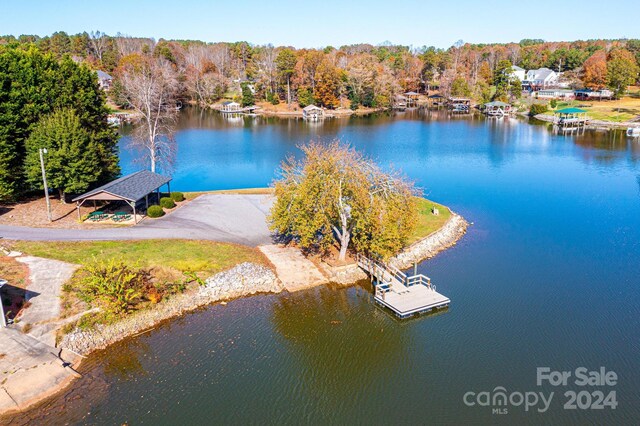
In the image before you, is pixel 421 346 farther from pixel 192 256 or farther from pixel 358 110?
pixel 358 110

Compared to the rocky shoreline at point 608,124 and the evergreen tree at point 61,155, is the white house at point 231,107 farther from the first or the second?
the evergreen tree at point 61,155

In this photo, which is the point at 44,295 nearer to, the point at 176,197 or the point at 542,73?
the point at 176,197

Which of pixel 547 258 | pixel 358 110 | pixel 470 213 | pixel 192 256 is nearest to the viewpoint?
pixel 192 256

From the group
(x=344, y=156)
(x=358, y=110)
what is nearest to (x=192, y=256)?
(x=344, y=156)

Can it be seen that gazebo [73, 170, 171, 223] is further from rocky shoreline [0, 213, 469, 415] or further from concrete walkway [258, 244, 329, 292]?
rocky shoreline [0, 213, 469, 415]

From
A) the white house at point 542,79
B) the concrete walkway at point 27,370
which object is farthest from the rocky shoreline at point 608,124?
the concrete walkway at point 27,370

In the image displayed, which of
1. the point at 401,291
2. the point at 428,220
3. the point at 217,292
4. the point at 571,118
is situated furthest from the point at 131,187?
the point at 571,118

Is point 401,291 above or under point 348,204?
under
